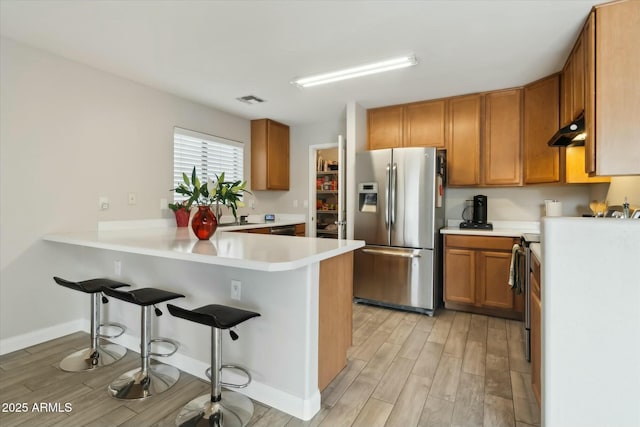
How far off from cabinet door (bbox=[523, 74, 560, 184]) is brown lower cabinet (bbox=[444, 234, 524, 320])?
2.40 feet

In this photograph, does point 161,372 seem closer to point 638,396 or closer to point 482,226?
point 638,396

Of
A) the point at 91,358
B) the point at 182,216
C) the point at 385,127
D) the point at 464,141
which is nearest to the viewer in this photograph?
the point at 91,358

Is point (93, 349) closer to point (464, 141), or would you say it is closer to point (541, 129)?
point (464, 141)

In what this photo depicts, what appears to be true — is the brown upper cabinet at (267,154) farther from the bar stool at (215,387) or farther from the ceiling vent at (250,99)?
the bar stool at (215,387)

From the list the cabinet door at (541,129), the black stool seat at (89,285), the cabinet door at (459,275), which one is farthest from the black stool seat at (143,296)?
the cabinet door at (541,129)

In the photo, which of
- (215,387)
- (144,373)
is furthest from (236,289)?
(144,373)

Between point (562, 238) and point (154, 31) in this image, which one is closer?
point (562, 238)

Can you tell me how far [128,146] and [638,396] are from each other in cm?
393

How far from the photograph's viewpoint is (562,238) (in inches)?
50.8

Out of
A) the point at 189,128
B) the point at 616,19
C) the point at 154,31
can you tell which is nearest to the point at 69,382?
the point at 154,31

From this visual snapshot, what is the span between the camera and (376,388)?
2020mm

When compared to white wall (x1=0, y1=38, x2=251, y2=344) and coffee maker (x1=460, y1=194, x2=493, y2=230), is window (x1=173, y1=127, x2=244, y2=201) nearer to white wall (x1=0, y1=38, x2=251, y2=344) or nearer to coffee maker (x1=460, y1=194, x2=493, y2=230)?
white wall (x1=0, y1=38, x2=251, y2=344)

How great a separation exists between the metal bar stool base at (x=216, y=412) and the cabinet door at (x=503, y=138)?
10.5 feet

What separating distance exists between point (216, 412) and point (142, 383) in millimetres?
643
